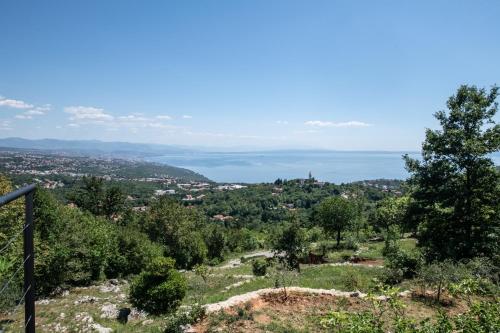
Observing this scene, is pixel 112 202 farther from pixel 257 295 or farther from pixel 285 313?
pixel 285 313

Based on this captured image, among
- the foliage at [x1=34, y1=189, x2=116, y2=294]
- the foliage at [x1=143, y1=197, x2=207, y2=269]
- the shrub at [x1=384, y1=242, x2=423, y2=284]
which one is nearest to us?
the shrub at [x1=384, y1=242, x2=423, y2=284]

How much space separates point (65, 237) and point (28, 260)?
1019 inches

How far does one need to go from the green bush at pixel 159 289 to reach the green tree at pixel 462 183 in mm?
11502

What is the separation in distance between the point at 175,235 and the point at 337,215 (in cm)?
1671

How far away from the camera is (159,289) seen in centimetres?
1539

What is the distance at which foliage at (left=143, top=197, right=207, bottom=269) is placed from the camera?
121 ft

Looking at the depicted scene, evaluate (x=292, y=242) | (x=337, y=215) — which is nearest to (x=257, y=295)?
(x=292, y=242)

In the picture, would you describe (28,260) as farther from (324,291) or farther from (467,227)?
(467,227)

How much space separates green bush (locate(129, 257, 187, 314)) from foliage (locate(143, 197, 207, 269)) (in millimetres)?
20813

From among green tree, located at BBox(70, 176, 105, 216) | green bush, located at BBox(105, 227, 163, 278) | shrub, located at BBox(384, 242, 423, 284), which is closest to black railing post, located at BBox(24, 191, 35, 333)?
shrub, located at BBox(384, 242, 423, 284)

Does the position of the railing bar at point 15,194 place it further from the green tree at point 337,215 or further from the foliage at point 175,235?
the foliage at point 175,235

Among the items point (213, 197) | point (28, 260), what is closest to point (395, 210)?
point (28, 260)

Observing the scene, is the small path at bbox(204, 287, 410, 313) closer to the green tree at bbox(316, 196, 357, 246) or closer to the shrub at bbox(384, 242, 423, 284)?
the shrub at bbox(384, 242, 423, 284)

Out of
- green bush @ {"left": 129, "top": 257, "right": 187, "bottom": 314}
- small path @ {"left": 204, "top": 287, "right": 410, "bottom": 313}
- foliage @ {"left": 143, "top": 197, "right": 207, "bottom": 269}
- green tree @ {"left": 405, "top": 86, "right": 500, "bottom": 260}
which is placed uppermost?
green tree @ {"left": 405, "top": 86, "right": 500, "bottom": 260}
